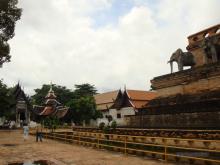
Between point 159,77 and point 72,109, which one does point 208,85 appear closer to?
point 159,77

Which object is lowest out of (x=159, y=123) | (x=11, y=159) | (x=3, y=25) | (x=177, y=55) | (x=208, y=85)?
(x=11, y=159)

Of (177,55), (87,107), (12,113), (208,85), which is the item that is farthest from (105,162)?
(12,113)

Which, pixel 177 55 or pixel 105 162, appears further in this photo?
pixel 177 55

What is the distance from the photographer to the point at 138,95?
44.1 meters

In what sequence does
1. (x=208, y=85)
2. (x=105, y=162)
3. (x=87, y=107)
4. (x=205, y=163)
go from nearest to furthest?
(x=205, y=163) < (x=105, y=162) < (x=208, y=85) < (x=87, y=107)

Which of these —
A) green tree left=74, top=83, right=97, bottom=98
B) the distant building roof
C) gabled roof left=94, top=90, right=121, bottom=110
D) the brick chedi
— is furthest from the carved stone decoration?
green tree left=74, top=83, right=97, bottom=98

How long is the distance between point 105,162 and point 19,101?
35.2m

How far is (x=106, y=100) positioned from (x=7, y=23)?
101ft

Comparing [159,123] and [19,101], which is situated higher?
[19,101]

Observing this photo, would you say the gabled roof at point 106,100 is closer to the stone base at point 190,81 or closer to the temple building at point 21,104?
the temple building at point 21,104

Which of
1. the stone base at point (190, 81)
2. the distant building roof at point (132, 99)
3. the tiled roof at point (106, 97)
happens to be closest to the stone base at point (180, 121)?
the stone base at point (190, 81)

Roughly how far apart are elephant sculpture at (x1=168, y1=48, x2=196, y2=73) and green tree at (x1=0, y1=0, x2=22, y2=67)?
1187 cm

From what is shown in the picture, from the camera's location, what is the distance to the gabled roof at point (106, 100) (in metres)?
50.5

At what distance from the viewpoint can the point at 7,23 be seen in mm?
23391
